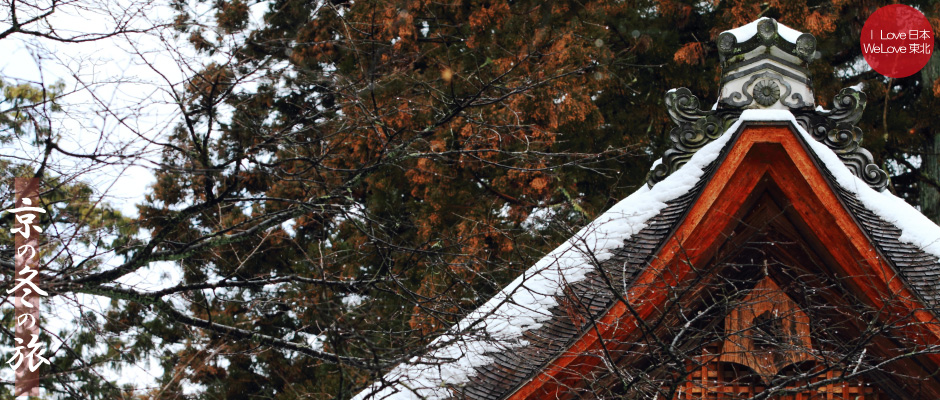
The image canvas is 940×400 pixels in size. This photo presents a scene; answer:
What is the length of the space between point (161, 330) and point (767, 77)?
9567mm

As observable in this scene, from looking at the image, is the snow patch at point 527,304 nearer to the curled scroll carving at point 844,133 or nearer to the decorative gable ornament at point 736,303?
the decorative gable ornament at point 736,303

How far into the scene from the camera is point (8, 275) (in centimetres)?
348

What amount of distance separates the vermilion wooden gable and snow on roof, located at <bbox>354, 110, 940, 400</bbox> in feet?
0.61

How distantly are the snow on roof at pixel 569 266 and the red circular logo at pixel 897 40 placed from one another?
6658mm

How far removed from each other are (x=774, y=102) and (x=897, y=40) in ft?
24.2

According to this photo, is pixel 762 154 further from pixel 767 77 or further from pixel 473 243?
pixel 473 243

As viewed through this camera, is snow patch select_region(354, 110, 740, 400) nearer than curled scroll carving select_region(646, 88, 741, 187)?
Yes

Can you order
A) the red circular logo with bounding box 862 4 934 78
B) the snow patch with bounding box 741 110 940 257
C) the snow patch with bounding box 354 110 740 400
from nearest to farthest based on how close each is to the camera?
the snow patch with bounding box 354 110 740 400, the snow patch with bounding box 741 110 940 257, the red circular logo with bounding box 862 4 934 78

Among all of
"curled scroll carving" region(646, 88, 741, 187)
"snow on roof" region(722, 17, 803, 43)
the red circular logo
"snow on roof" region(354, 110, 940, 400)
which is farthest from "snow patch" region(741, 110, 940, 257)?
the red circular logo

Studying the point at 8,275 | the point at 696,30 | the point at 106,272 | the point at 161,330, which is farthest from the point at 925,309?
the point at 161,330

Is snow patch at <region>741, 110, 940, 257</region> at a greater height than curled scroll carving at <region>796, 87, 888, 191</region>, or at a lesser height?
lesser

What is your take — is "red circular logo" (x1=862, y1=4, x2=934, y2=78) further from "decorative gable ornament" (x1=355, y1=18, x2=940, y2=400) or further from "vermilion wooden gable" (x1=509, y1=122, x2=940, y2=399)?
"vermilion wooden gable" (x1=509, y1=122, x2=940, y2=399)

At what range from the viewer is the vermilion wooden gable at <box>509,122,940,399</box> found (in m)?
3.20

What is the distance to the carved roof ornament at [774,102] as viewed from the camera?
409 cm
